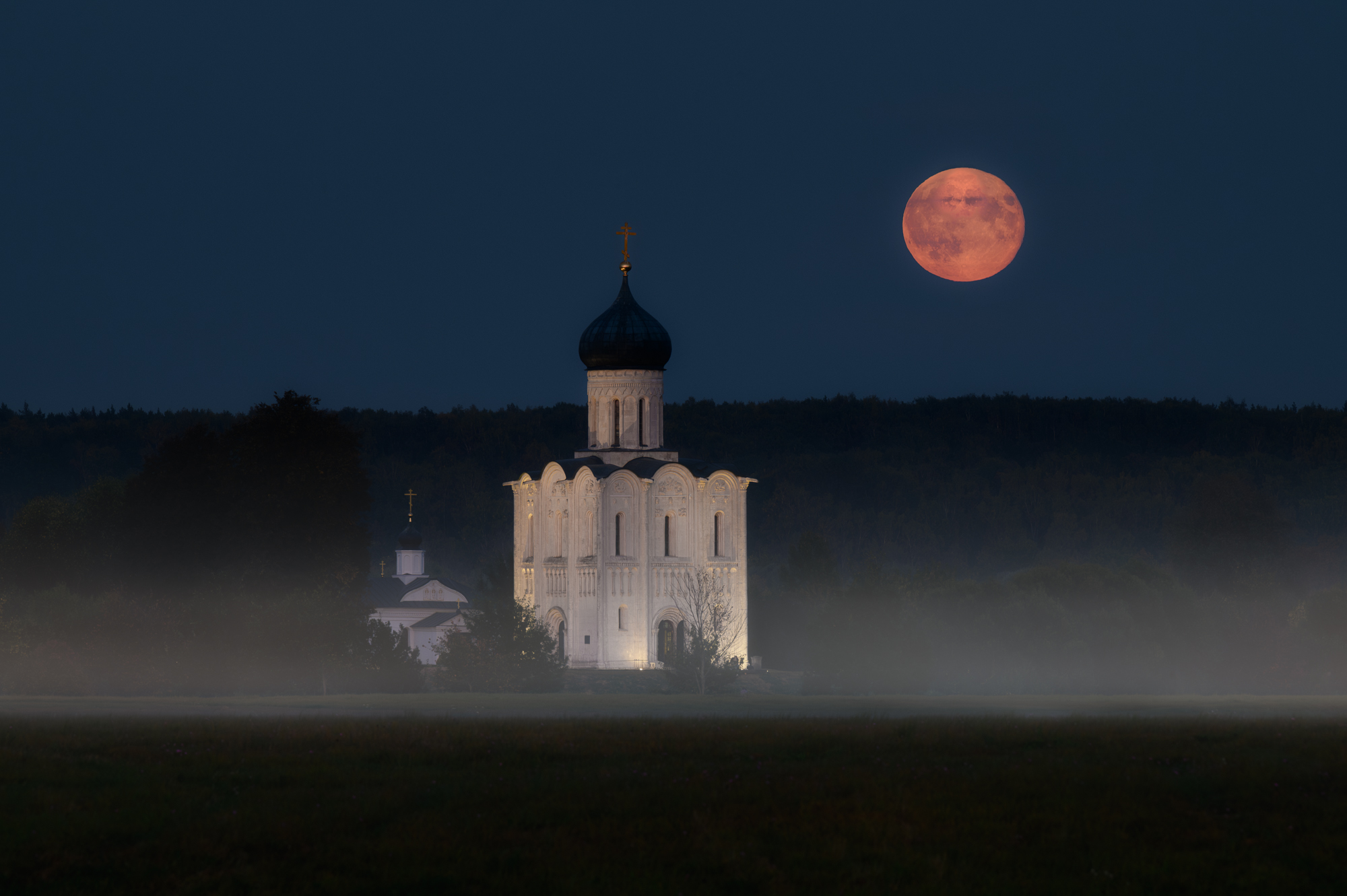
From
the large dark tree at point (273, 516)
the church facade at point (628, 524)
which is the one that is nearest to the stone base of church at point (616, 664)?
the church facade at point (628, 524)

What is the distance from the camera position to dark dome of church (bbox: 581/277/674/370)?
56.1 m

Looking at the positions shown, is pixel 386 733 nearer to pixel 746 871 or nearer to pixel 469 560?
pixel 746 871

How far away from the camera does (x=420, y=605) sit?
8319cm

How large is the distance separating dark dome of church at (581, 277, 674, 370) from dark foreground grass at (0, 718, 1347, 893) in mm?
35257

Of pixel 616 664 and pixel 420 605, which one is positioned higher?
pixel 420 605

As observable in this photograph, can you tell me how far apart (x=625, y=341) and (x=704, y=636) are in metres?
11.1

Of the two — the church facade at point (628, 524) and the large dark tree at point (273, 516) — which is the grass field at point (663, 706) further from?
the church facade at point (628, 524)

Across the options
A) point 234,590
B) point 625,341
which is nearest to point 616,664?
point 625,341

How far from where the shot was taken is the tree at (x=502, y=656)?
4619cm

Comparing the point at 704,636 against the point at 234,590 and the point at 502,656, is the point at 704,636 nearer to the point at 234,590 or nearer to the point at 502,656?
the point at 502,656

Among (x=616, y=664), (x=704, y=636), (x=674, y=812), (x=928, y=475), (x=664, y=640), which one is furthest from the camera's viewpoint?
(x=928, y=475)

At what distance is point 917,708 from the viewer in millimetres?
30859

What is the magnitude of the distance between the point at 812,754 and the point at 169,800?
7.92 meters

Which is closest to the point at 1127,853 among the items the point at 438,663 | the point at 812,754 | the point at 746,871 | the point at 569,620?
the point at 746,871
